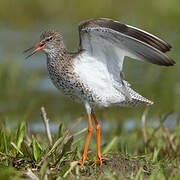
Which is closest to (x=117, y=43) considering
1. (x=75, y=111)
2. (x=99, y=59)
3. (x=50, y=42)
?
(x=99, y=59)

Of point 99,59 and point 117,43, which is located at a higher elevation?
point 117,43

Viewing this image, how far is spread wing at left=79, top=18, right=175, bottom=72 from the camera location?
512 cm

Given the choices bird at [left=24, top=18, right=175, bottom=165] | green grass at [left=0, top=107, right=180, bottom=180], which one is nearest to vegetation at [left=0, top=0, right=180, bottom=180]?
green grass at [left=0, top=107, right=180, bottom=180]

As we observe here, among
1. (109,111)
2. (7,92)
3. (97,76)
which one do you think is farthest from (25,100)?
(97,76)

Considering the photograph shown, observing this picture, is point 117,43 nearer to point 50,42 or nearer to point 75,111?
point 50,42

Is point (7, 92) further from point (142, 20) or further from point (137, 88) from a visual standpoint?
point (142, 20)

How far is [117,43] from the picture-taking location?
5.36m

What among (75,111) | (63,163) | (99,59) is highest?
(99,59)

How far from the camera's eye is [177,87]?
9.53m

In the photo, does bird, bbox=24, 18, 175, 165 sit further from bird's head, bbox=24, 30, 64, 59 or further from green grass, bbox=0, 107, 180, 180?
green grass, bbox=0, 107, 180, 180

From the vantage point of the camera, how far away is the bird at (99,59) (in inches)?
203

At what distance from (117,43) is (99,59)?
39cm

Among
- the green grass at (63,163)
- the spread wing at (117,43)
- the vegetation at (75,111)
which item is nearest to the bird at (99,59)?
the spread wing at (117,43)

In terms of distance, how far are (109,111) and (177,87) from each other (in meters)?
1.47
